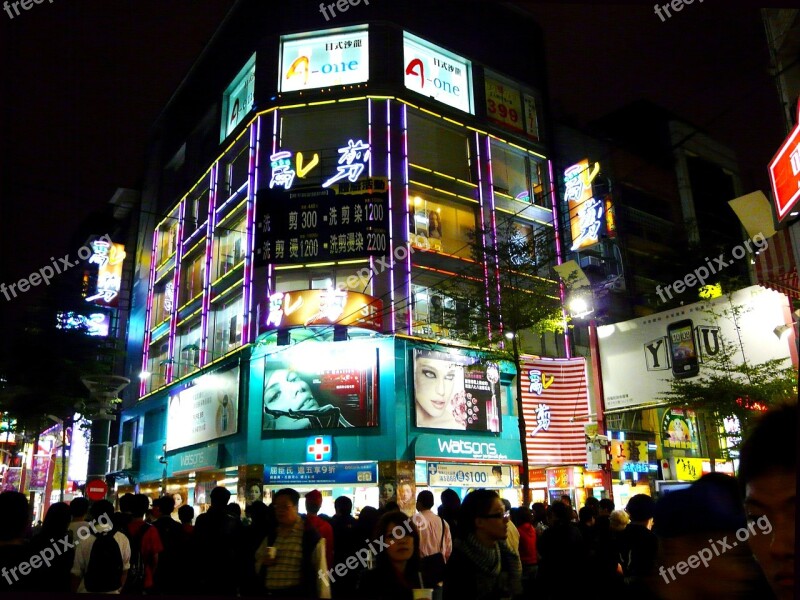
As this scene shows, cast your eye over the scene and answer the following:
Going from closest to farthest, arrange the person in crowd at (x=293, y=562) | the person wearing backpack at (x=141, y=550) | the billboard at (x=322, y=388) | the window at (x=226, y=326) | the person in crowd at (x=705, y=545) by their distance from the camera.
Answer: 1. the person in crowd at (x=705, y=545)
2. the person in crowd at (x=293, y=562)
3. the person wearing backpack at (x=141, y=550)
4. the billboard at (x=322, y=388)
5. the window at (x=226, y=326)

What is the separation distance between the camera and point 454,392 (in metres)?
19.1

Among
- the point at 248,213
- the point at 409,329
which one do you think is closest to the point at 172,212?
the point at 248,213

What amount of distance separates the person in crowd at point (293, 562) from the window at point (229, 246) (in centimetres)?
1766

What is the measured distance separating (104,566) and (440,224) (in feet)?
55.3

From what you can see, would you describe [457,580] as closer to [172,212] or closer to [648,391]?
[648,391]

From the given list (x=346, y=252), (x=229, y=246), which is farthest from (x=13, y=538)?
(x=229, y=246)

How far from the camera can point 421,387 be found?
60.8ft

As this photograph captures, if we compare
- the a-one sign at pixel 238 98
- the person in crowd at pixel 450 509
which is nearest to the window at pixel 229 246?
the a-one sign at pixel 238 98

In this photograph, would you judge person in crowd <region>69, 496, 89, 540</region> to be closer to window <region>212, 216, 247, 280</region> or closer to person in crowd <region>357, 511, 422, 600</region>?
person in crowd <region>357, 511, 422, 600</region>

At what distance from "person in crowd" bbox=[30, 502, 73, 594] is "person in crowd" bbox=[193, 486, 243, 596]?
1.07 meters

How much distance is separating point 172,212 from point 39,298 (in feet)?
23.1

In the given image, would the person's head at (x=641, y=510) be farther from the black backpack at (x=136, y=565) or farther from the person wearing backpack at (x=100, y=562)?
the black backpack at (x=136, y=565)

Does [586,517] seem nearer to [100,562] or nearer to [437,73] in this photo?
[100,562]

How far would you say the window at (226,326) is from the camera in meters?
21.2
